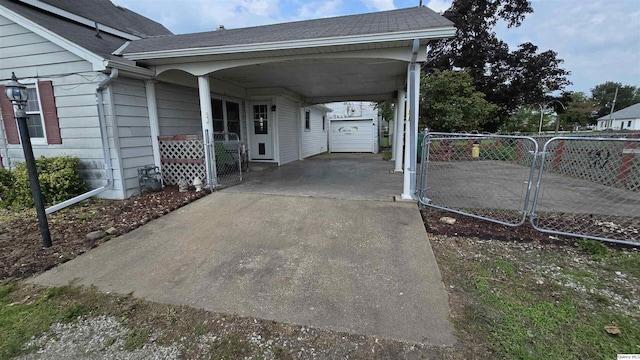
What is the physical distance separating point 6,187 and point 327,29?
6.67 meters

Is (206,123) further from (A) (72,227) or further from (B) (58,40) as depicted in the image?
(A) (72,227)

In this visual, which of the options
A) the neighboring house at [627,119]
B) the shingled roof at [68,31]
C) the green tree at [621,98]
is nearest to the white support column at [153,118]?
the shingled roof at [68,31]

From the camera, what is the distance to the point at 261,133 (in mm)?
9789

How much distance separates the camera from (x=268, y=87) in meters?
8.97

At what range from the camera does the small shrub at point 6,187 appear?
16.5 ft

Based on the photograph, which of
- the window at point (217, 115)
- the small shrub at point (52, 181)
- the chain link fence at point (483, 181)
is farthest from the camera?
the window at point (217, 115)

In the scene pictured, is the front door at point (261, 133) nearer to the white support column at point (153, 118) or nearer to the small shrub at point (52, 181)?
the white support column at point (153, 118)

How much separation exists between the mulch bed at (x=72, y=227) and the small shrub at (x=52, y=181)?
1.07 ft

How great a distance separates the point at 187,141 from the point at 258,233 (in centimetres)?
332

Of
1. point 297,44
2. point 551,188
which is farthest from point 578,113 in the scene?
point 297,44

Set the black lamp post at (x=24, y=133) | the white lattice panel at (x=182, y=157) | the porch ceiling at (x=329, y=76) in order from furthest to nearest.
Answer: the white lattice panel at (x=182, y=157)
the porch ceiling at (x=329, y=76)
the black lamp post at (x=24, y=133)

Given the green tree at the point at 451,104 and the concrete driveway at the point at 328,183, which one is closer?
the concrete driveway at the point at 328,183

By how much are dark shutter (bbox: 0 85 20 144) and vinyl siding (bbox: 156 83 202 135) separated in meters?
2.69

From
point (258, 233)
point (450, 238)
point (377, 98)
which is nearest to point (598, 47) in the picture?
point (377, 98)
